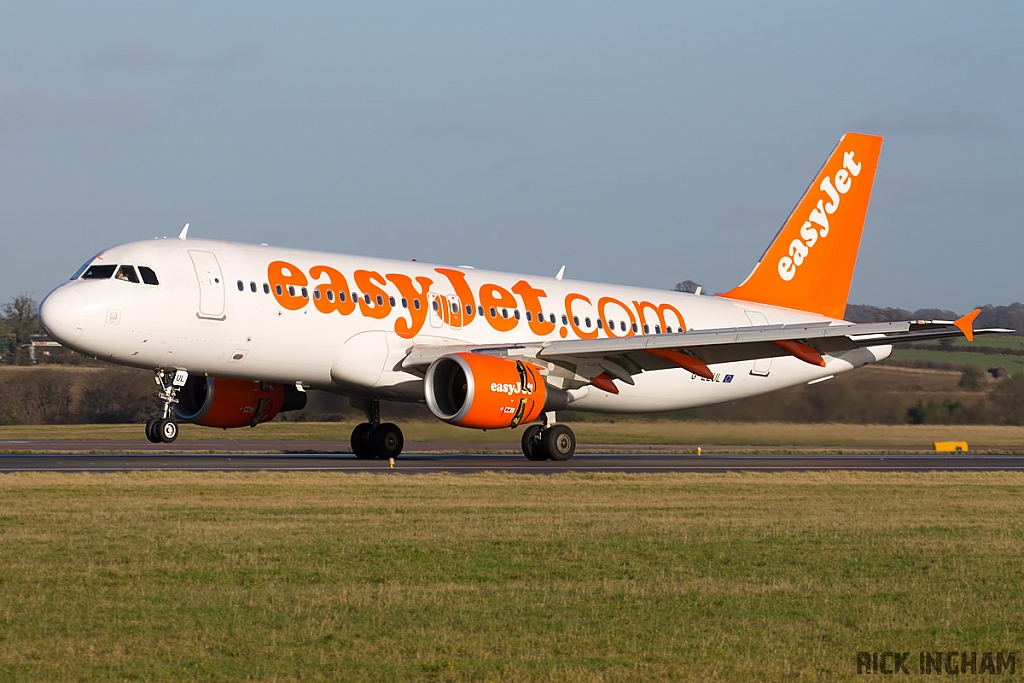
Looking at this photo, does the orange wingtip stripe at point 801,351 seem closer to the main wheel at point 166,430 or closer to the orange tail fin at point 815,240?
the orange tail fin at point 815,240

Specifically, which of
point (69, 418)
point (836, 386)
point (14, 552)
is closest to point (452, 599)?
point (14, 552)

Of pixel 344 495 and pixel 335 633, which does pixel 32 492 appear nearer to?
pixel 344 495

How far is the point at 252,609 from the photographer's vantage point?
30.3ft

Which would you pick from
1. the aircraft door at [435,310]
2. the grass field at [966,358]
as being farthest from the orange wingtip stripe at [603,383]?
the grass field at [966,358]

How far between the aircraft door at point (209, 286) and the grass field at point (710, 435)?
1051 centimetres

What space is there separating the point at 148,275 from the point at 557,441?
9.84 metres

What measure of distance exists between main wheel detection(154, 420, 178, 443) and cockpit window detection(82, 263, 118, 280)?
311 centimetres

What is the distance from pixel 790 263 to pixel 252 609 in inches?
1159

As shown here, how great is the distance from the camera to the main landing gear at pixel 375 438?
30797mm

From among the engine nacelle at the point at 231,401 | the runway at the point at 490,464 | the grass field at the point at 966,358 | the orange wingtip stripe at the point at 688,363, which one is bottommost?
the runway at the point at 490,464

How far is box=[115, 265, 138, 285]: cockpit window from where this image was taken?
25.2 metres

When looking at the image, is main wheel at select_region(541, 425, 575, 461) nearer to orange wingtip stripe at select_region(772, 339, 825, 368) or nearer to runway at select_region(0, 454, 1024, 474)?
runway at select_region(0, 454, 1024, 474)

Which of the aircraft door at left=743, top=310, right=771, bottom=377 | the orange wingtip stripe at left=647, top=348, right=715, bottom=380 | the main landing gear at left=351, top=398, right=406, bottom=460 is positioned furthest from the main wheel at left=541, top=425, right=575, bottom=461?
the aircraft door at left=743, top=310, right=771, bottom=377

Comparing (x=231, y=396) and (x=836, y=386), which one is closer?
(x=231, y=396)
